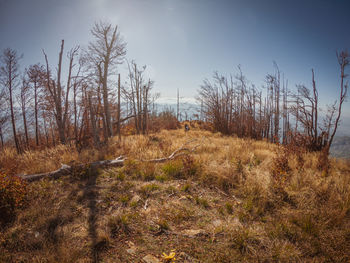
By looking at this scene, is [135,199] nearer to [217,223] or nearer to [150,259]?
[150,259]

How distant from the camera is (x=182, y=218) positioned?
8.87ft

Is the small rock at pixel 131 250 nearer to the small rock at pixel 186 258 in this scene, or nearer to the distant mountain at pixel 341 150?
the small rock at pixel 186 258

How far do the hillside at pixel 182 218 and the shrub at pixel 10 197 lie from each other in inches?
5.6

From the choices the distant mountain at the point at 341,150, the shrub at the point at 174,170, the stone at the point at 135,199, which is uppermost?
the shrub at the point at 174,170

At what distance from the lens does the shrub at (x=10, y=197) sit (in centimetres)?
261

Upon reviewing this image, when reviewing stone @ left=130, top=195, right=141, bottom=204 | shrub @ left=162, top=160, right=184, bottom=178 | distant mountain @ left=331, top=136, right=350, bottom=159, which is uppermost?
shrub @ left=162, top=160, right=184, bottom=178

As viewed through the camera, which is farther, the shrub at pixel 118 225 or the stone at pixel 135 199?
the stone at pixel 135 199

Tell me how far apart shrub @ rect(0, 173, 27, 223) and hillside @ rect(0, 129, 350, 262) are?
5.6 inches

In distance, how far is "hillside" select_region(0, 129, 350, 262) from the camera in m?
2.00

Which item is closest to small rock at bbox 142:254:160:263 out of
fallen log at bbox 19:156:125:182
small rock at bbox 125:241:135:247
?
small rock at bbox 125:241:135:247

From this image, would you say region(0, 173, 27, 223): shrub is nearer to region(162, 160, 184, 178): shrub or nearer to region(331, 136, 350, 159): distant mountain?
region(162, 160, 184, 178): shrub

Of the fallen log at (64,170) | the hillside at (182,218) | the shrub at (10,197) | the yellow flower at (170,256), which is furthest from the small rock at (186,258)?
the fallen log at (64,170)

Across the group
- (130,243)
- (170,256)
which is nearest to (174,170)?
(130,243)

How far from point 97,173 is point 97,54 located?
10888 mm
